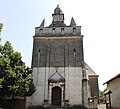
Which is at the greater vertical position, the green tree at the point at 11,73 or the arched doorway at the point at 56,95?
the green tree at the point at 11,73

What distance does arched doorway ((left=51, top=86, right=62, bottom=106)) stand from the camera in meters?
22.1

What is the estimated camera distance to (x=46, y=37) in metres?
24.4

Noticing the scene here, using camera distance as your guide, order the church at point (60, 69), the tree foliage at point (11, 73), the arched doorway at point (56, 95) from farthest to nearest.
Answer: the arched doorway at point (56, 95), the church at point (60, 69), the tree foliage at point (11, 73)

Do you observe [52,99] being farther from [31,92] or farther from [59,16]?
[59,16]

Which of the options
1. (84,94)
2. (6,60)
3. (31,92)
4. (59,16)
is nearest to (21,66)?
(6,60)

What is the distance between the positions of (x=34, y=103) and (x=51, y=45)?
8.05 meters

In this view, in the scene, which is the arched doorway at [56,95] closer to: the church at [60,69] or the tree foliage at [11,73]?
the church at [60,69]

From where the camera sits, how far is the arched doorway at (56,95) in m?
22.1

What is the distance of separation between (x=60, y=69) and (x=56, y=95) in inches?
134

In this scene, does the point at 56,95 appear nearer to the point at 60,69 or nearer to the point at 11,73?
the point at 60,69

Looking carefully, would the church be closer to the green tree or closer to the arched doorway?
the arched doorway

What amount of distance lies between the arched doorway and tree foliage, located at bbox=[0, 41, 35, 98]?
210 inches

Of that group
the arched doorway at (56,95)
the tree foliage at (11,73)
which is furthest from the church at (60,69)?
the tree foliage at (11,73)

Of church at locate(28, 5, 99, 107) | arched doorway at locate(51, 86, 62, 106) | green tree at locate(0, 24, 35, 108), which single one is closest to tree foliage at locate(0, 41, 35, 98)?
green tree at locate(0, 24, 35, 108)
